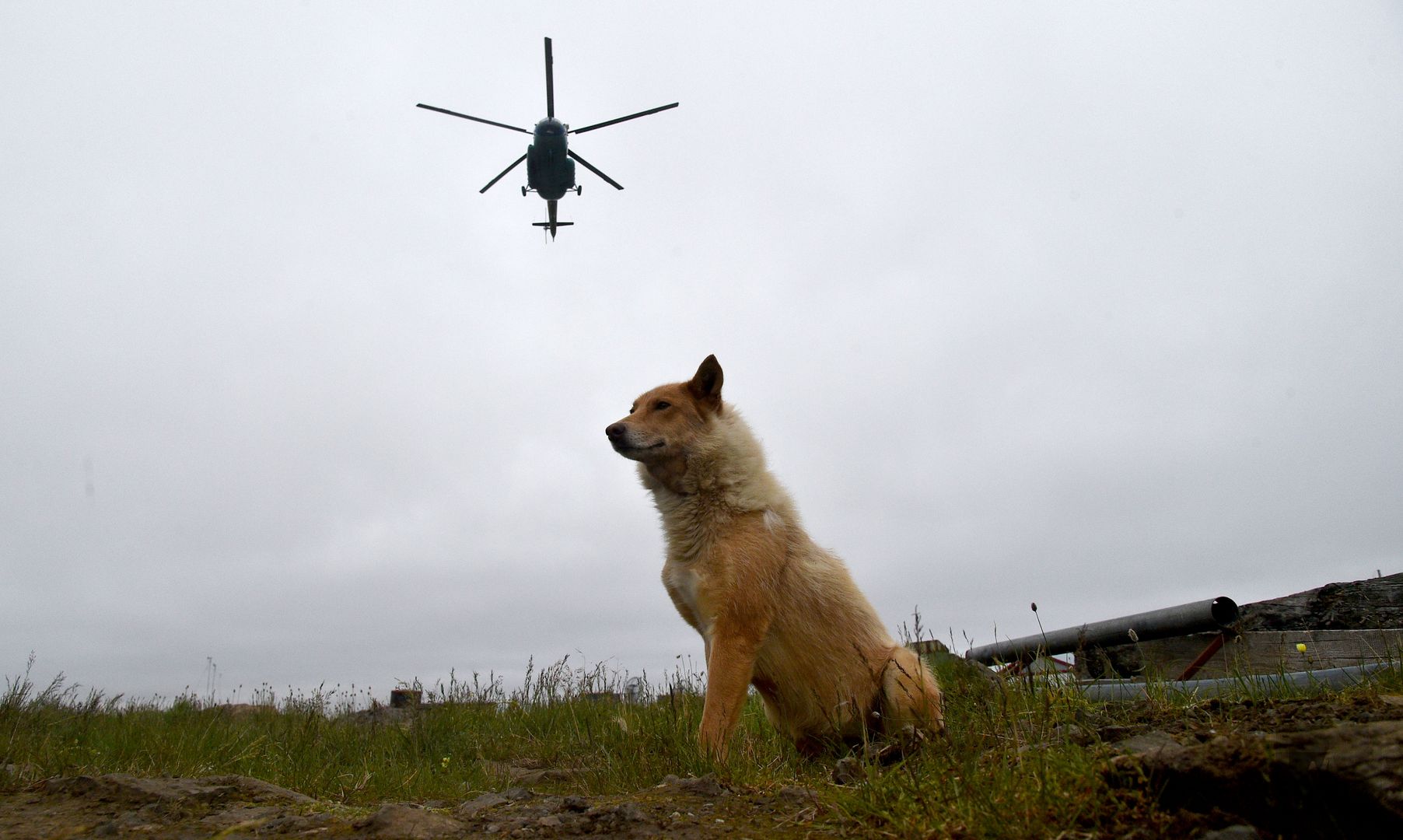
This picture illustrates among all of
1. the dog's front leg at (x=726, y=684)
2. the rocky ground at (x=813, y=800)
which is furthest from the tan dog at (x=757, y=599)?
Result: the rocky ground at (x=813, y=800)

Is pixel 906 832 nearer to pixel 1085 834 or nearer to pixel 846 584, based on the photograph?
pixel 1085 834

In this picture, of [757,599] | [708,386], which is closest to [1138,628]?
[757,599]

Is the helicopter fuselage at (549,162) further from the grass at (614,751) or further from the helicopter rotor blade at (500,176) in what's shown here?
the grass at (614,751)

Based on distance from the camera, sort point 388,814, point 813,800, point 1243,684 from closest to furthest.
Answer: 1. point 388,814
2. point 813,800
3. point 1243,684

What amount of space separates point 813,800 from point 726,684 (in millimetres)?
1477

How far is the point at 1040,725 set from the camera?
3342mm

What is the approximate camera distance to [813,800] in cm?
327

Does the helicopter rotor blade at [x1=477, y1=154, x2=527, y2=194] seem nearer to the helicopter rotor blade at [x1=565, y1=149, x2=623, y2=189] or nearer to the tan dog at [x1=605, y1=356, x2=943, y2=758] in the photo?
the helicopter rotor blade at [x1=565, y1=149, x2=623, y2=189]

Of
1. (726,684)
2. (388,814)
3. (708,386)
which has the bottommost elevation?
(388,814)

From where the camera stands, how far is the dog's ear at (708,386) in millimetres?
5980

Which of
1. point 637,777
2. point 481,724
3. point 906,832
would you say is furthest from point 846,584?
point 481,724

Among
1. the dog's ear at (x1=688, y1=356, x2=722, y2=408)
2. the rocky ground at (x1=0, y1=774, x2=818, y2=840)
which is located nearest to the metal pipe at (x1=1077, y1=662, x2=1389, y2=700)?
the rocky ground at (x1=0, y1=774, x2=818, y2=840)

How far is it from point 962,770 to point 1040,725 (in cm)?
66

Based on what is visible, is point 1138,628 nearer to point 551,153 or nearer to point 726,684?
point 726,684
